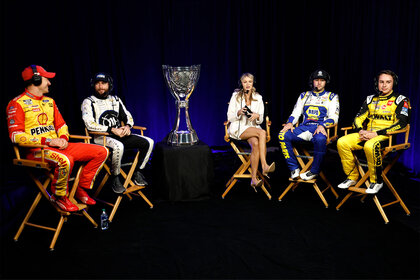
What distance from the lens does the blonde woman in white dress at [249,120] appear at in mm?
3807

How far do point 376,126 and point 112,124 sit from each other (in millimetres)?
2684

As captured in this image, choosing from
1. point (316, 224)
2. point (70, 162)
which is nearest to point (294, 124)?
point (316, 224)

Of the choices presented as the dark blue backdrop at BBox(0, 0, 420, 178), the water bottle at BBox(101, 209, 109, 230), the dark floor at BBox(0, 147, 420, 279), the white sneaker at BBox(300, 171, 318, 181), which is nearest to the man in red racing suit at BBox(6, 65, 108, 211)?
the water bottle at BBox(101, 209, 109, 230)

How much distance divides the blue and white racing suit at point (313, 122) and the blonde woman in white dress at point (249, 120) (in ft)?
0.81

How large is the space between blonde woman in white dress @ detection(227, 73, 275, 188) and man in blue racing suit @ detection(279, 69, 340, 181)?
25 centimetres

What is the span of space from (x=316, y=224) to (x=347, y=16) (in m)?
3.71

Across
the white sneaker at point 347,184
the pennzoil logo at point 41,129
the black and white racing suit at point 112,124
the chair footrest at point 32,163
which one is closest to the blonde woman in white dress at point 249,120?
the white sneaker at point 347,184

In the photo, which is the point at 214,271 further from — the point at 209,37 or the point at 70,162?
the point at 209,37

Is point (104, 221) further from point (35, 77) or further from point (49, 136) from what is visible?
point (35, 77)

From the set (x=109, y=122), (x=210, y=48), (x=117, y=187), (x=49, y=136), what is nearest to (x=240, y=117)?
(x=109, y=122)

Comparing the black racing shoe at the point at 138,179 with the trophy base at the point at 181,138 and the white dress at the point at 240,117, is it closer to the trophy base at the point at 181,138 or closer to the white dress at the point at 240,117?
the trophy base at the point at 181,138

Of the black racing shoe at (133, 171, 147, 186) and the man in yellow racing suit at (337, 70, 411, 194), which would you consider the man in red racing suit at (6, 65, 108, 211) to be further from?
the man in yellow racing suit at (337, 70, 411, 194)

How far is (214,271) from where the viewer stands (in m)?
2.43

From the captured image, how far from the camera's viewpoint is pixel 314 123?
388cm
